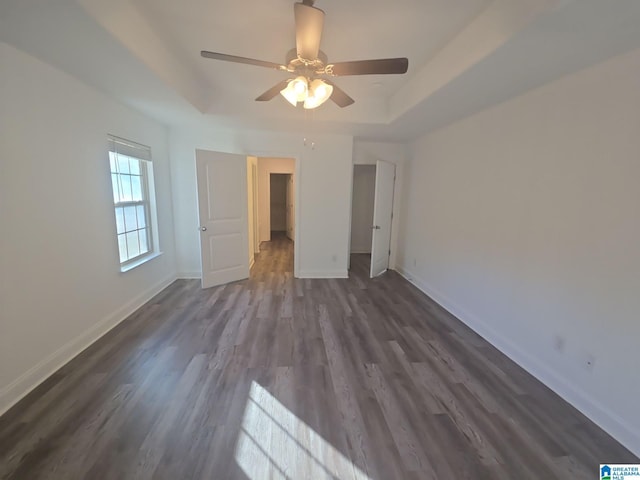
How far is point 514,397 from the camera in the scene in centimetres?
210

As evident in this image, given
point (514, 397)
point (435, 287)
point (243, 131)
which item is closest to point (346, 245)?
point (435, 287)

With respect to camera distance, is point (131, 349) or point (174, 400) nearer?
point (174, 400)

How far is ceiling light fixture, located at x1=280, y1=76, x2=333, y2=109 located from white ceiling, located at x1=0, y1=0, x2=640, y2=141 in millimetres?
431

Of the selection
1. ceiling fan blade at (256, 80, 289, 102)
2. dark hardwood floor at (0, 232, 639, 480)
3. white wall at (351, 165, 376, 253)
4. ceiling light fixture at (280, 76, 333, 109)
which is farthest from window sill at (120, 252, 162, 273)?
white wall at (351, 165, 376, 253)

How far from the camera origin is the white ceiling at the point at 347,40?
60.2 inches

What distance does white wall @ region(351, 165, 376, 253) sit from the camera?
20.8 feet

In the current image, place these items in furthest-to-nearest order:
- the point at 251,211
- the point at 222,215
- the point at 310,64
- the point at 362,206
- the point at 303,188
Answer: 1. the point at 362,206
2. the point at 251,211
3. the point at 303,188
4. the point at 222,215
5. the point at 310,64

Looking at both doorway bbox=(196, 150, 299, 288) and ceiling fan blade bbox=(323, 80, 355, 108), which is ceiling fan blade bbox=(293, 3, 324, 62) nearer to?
ceiling fan blade bbox=(323, 80, 355, 108)

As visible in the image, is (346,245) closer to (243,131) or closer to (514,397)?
(243,131)

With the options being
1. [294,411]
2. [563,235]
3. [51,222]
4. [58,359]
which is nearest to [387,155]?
[563,235]

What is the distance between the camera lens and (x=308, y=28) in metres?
1.74

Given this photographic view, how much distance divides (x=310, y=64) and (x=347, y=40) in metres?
0.56

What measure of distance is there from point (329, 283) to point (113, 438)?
3.27 m

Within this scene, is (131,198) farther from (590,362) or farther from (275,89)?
(590,362)
